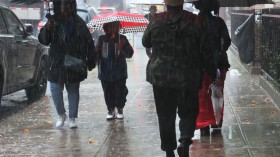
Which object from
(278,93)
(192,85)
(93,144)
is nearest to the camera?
(192,85)

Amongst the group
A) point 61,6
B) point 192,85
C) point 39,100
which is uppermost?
point 61,6

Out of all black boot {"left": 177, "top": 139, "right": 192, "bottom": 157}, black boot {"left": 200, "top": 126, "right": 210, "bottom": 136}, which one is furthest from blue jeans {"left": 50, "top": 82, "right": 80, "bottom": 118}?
black boot {"left": 177, "top": 139, "right": 192, "bottom": 157}

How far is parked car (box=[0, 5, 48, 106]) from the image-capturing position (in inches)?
387

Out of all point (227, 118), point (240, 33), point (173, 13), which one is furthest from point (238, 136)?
point (240, 33)

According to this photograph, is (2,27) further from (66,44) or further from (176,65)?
(176,65)

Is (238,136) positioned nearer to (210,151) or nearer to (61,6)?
(210,151)

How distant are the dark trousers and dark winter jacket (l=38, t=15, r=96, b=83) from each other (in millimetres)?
793

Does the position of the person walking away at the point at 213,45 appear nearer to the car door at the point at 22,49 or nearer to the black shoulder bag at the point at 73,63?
the black shoulder bag at the point at 73,63

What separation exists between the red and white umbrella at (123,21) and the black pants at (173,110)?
3043 mm

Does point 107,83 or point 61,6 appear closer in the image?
point 61,6

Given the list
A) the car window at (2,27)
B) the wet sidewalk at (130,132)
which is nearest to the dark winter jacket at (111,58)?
the wet sidewalk at (130,132)

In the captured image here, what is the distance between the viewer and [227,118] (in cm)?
901

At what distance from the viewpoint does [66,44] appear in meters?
8.26

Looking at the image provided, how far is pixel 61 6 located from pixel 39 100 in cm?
383
